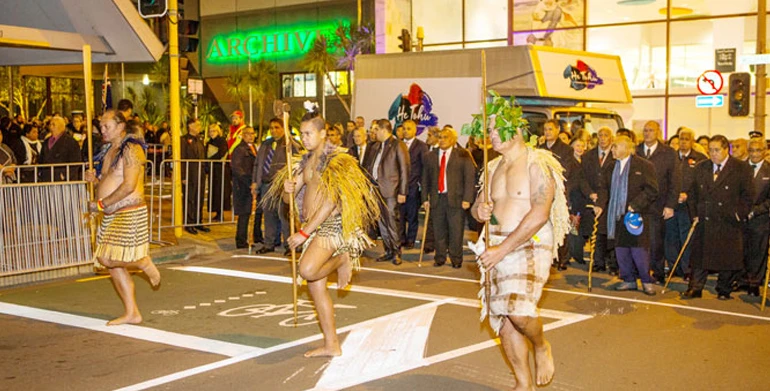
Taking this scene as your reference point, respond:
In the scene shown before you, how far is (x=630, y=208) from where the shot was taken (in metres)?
10.2

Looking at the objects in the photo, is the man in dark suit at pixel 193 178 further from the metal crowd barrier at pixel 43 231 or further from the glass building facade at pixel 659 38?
the glass building facade at pixel 659 38

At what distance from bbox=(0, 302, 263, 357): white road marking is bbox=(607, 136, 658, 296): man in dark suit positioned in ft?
16.4

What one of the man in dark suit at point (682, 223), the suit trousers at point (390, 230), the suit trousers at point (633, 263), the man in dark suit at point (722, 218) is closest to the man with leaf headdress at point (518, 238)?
the suit trousers at point (633, 263)

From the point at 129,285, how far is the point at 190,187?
6.97 m

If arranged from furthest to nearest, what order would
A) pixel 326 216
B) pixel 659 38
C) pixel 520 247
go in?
pixel 659 38, pixel 326 216, pixel 520 247

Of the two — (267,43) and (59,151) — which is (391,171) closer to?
(59,151)

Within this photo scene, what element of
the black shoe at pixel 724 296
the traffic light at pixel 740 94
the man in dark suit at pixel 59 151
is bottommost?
the black shoe at pixel 724 296

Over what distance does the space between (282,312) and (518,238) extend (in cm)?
391

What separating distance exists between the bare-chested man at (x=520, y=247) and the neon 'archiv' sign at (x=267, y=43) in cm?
3419

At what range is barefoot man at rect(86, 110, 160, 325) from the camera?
825cm

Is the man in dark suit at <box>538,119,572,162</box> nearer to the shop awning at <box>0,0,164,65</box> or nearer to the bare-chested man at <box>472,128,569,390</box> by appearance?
the shop awning at <box>0,0,164,65</box>

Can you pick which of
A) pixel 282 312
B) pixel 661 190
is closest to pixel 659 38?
pixel 661 190

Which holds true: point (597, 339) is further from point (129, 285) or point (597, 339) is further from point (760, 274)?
point (129, 285)

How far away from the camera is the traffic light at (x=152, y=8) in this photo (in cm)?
1333
